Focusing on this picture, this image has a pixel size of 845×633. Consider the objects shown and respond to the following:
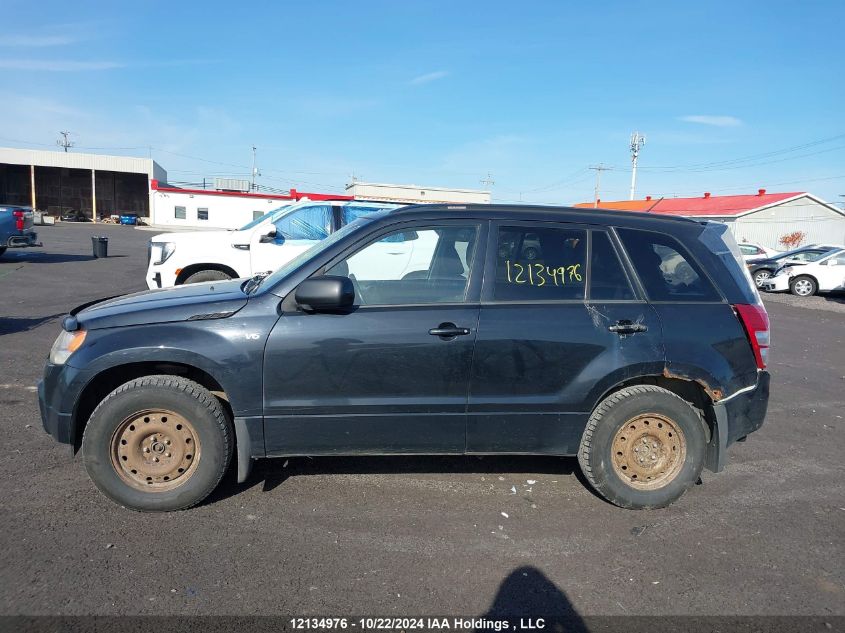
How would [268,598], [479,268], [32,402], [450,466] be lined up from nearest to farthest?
1. [268,598]
2. [479,268]
3. [450,466]
4. [32,402]

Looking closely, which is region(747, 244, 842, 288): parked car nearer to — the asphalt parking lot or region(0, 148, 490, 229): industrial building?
the asphalt parking lot

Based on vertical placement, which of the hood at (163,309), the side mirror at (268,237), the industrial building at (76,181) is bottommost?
the hood at (163,309)

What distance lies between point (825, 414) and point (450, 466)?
417 cm

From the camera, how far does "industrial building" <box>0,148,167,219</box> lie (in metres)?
55.7

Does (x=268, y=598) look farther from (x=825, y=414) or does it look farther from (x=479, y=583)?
(x=825, y=414)

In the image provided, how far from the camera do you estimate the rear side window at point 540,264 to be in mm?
3967

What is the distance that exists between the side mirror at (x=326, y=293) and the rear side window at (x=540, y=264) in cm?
93

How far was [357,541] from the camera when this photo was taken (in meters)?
3.59

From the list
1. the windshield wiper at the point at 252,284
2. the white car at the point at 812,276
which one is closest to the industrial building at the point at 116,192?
the white car at the point at 812,276

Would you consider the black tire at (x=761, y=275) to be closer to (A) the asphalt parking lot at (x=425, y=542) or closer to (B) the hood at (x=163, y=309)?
(A) the asphalt parking lot at (x=425, y=542)

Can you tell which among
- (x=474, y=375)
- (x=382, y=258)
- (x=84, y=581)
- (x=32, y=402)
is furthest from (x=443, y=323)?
(x=32, y=402)

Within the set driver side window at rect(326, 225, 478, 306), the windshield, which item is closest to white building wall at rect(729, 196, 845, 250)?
driver side window at rect(326, 225, 478, 306)

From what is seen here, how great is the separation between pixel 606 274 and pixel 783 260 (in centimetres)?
1858

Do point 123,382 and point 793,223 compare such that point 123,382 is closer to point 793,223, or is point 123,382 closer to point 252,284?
point 252,284
